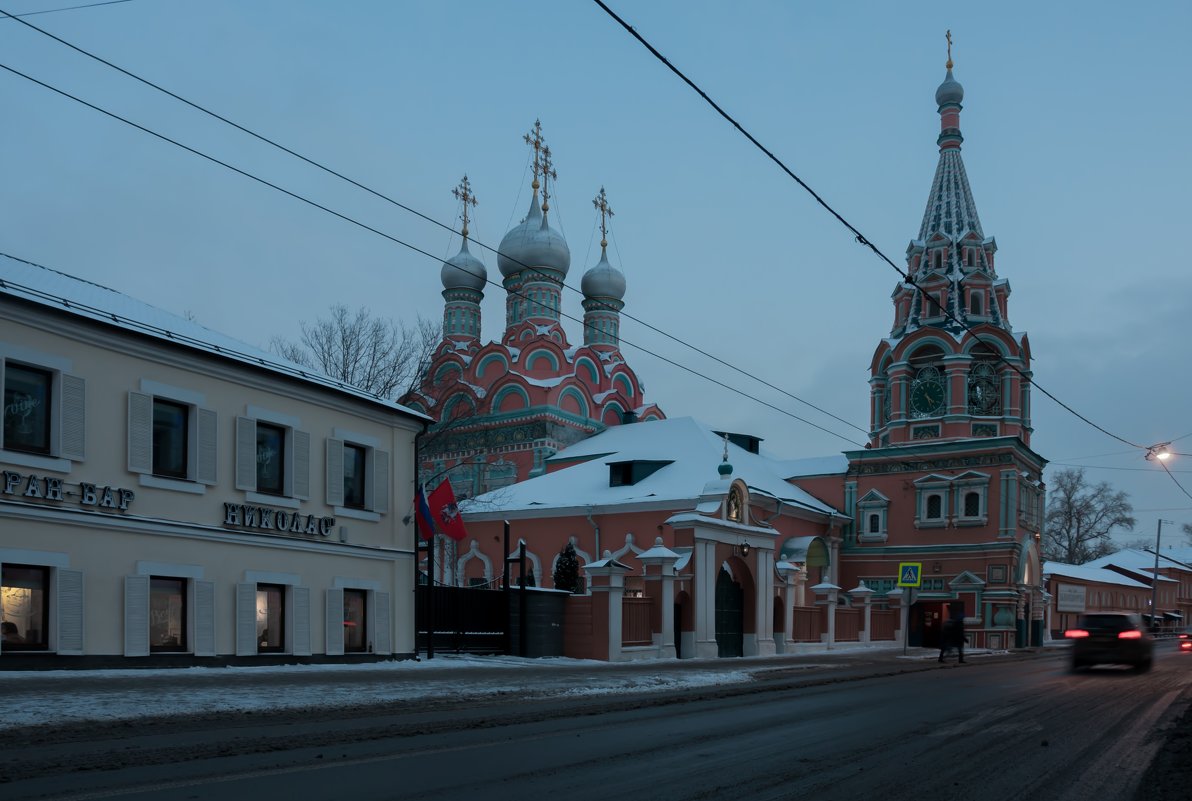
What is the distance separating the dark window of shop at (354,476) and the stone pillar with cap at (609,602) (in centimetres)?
610

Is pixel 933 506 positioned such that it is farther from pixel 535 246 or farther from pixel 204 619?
pixel 204 619

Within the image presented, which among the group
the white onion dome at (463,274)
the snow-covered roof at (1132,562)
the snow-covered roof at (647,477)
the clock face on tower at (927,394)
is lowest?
the snow-covered roof at (1132,562)

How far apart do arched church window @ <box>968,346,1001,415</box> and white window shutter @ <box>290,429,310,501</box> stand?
3411 cm

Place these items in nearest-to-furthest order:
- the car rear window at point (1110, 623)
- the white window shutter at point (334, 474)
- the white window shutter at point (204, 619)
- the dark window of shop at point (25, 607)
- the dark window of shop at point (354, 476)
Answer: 1. the dark window of shop at point (25, 607)
2. the white window shutter at point (204, 619)
3. the white window shutter at point (334, 474)
4. the dark window of shop at point (354, 476)
5. the car rear window at point (1110, 623)

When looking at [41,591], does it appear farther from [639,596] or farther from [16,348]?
[639,596]

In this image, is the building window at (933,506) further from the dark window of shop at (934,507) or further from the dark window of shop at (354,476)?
the dark window of shop at (354,476)

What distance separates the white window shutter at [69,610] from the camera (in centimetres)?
1691

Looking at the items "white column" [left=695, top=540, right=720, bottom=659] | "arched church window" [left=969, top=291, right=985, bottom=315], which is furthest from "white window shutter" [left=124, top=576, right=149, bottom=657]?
"arched church window" [left=969, top=291, right=985, bottom=315]

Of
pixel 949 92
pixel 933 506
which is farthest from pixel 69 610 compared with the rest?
pixel 949 92

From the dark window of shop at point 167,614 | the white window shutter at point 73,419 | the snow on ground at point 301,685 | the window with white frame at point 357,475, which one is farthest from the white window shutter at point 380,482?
the white window shutter at point 73,419

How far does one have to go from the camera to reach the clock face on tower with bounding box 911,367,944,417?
161 feet

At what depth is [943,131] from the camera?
174ft

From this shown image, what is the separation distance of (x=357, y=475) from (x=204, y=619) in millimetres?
4747

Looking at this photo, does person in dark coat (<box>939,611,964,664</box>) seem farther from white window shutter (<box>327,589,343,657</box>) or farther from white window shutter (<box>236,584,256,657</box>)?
white window shutter (<box>236,584,256,657</box>)
